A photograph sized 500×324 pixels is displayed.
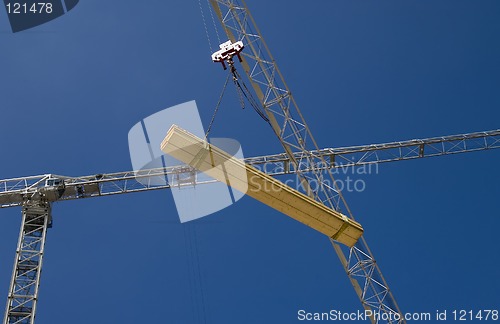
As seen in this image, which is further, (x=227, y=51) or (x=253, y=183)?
(x=227, y=51)

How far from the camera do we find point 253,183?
42656 millimetres

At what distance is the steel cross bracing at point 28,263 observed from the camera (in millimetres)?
50031

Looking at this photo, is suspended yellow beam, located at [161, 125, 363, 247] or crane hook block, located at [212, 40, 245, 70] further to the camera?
crane hook block, located at [212, 40, 245, 70]

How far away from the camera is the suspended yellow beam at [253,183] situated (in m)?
40.2

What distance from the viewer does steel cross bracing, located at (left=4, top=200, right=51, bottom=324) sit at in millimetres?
50031

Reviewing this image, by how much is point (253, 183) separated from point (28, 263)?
18.9m

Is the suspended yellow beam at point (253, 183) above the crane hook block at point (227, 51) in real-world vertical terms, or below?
below

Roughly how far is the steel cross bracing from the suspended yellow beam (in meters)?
16.6

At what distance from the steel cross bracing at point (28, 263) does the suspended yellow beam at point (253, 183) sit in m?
16.6

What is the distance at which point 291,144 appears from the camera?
167ft

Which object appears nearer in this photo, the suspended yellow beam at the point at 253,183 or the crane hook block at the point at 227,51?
the suspended yellow beam at the point at 253,183

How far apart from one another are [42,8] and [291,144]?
82.9 feet

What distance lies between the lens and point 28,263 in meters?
53.0

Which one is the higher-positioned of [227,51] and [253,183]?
[227,51]
